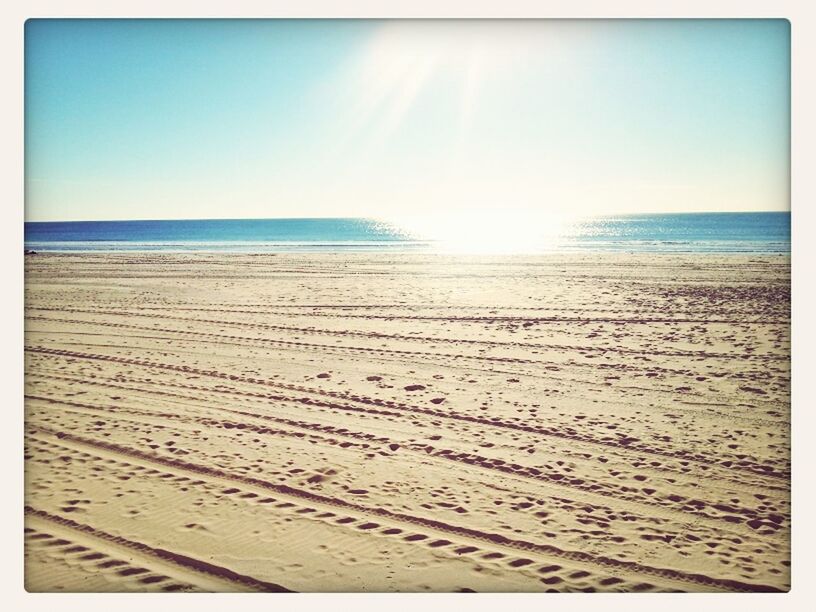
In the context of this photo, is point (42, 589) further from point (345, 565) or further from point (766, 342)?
point (766, 342)

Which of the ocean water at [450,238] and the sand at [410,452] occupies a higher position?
the ocean water at [450,238]

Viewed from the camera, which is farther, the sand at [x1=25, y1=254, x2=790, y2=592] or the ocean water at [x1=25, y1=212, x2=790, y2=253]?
the ocean water at [x1=25, y1=212, x2=790, y2=253]

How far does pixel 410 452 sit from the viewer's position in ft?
16.0

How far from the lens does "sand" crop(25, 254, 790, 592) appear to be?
370 cm

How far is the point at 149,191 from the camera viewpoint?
10.6 metres

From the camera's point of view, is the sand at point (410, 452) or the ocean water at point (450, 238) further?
the ocean water at point (450, 238)

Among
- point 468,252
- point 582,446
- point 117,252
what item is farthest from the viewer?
point 117,252

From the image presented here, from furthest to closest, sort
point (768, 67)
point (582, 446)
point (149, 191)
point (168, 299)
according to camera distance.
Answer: point (168, 299), point (149, 191), point (582, 446), point (768, 67)

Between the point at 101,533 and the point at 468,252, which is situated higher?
the point at 468,252

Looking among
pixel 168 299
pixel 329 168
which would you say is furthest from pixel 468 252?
pixel 168 299

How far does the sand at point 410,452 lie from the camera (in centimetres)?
370

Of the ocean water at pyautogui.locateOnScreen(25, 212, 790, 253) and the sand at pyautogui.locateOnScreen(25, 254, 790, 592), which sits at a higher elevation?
the ocean water at pyautogui.locateOnScreen(25, 212, 790, 253)

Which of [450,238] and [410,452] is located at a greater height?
[450,238]

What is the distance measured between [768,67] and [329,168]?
8.46 m
